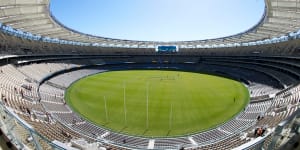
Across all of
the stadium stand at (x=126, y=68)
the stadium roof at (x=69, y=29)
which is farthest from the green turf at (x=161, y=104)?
the stadium roof at (x=69, y=29)

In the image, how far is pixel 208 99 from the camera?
41125mm

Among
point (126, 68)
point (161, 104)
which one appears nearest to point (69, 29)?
point (126, 68)

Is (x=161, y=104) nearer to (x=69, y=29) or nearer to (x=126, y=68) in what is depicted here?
(x=69, y=29)

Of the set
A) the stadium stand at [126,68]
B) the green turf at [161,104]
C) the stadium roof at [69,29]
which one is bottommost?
the green turf at [161,104]

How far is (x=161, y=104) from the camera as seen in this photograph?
124 ft

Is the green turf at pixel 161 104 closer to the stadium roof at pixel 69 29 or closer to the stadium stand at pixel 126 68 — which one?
the stadium stand at pixel 126 68

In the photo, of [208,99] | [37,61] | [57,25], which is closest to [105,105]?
[208,99]

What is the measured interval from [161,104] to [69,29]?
39.9m

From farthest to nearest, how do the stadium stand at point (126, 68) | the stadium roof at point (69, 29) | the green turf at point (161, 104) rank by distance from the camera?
the stadium roof at point (69, 29) → the green turf at point (161, 104) → the stadium stand at point (126, 68)

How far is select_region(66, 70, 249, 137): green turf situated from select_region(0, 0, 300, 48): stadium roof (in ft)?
48.1

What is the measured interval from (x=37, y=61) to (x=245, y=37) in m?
51.8

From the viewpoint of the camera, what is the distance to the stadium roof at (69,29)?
44172 mm

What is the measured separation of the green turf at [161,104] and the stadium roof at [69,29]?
1465 centimetres

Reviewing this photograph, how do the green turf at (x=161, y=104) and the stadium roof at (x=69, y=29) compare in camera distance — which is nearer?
the green turf at (x=161, y=104)
